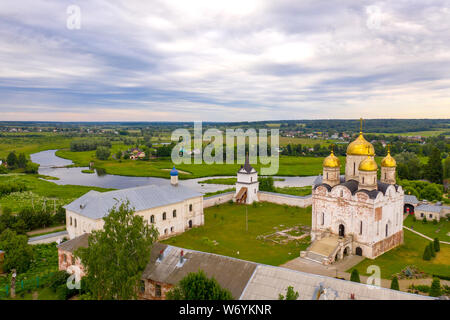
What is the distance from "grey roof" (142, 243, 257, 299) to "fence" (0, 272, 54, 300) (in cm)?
718

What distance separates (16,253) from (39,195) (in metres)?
26.6

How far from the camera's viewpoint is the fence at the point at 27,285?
60.8 feet

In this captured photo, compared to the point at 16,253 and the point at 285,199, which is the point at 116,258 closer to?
the point at 16,253

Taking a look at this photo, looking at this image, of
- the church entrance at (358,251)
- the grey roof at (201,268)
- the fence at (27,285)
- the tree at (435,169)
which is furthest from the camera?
the tree at (435,169)

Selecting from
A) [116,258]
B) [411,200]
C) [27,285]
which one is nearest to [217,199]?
[411,200]

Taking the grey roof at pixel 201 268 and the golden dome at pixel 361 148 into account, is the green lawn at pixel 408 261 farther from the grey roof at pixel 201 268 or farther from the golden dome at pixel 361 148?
the grey roof at pixel 201 268

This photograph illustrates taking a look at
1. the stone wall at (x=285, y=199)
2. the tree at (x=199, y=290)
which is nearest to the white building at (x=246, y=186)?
the stone wall at (x=285, y=199)

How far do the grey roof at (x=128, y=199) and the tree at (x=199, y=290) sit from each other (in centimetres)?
1144

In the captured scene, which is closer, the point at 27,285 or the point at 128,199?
the point at 27,285

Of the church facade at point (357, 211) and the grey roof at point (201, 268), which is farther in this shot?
the church facade at point (357, 211)

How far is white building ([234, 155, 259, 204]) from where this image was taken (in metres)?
40.8

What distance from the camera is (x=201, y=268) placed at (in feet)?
53.6

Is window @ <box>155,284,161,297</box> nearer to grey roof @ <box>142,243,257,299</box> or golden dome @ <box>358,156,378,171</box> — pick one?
grey roof @ <box>142,243,257,299</box>
